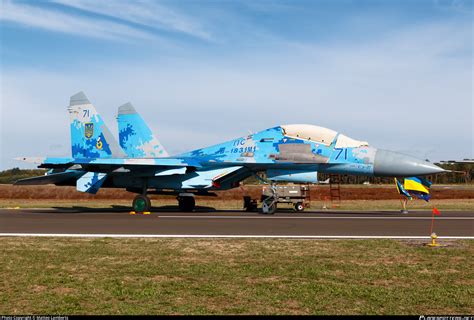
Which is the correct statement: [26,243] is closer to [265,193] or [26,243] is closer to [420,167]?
[420,167]

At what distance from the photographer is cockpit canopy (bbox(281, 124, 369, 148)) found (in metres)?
18.7

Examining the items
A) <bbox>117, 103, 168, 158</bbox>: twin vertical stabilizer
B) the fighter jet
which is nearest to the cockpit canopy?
the fighter jet

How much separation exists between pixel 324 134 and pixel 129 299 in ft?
46.6

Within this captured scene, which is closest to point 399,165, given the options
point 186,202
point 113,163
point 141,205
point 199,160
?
point 199,160

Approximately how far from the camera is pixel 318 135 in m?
19.0

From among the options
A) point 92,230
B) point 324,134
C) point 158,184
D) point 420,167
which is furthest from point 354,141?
point 92,230

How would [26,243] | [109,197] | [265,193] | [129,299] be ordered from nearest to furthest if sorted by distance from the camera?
[129,299]
[26,243]
[265,193]
[109,197]

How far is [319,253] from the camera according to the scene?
888 cm

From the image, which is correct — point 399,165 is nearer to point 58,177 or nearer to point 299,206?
point 299,206

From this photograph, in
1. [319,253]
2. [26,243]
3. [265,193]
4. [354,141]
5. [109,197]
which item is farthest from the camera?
[109,197]

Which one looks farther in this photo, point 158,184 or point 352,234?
point 158,184

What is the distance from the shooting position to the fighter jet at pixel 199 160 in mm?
18453

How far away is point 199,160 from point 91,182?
5.12m

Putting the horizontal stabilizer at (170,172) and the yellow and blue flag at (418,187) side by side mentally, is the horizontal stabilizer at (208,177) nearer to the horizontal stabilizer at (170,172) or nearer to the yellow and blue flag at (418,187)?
the horizontal stabilizer at (170,172)
